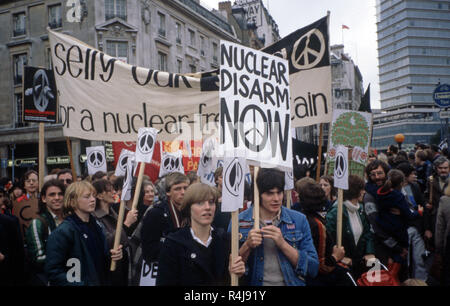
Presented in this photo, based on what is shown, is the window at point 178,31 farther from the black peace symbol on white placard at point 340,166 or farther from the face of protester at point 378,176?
the black peace symbol on white placard at point 340,166

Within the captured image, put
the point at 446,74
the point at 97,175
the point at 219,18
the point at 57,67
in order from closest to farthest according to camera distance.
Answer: the point at 57,67
the point at 97,175
the point at 219,18
the point at 446,74

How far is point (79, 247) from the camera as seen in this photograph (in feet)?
11.5

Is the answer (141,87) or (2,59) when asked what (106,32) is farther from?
(141,87)

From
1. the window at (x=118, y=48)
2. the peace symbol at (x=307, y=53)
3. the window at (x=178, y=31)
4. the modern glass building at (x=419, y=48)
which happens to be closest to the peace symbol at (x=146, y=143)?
the peace symbol at (x=307, y=53)

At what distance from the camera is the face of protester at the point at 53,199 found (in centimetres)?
425

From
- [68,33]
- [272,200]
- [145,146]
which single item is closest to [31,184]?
[145,146]

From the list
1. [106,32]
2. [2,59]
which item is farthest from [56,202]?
[2,59]

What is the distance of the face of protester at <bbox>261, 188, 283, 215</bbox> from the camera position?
3275 millimetres

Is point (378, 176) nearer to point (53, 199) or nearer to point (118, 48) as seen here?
point (53, 199)

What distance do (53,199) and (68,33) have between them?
27110 millimetres

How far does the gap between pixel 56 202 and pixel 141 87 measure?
7.60ft

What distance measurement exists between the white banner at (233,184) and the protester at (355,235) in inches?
71.3

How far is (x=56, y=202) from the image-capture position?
4258mm

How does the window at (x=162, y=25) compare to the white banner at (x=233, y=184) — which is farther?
the window at (x=162, y=25)
